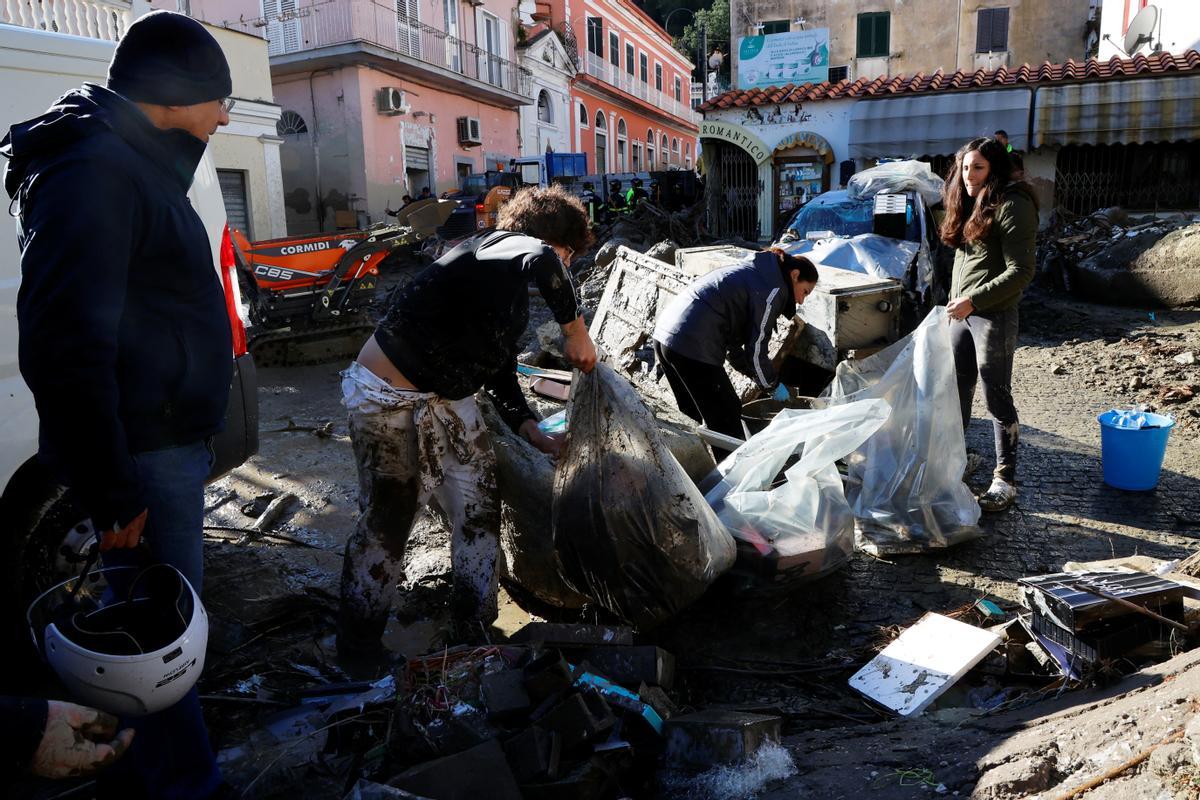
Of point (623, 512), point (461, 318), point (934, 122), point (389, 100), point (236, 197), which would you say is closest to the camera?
point (461, 318)

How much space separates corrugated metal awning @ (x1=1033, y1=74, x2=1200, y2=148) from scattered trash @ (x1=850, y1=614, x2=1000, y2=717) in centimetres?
1291

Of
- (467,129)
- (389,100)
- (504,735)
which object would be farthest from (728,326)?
(467,129)

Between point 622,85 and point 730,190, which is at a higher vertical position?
point 622,85

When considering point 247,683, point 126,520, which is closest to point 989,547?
point 247,683

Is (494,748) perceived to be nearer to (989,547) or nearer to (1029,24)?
(989,547)

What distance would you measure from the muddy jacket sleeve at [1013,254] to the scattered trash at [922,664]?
1662mm

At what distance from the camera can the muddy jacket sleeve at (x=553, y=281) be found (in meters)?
2.19

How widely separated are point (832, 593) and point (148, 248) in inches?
102

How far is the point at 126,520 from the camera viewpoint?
158 cm

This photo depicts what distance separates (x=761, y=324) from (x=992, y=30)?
65.1ft

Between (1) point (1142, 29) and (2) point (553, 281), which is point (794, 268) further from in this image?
(1) point (1142, 29)

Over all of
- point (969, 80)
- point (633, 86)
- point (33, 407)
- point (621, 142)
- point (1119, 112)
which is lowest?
point (33, 407)

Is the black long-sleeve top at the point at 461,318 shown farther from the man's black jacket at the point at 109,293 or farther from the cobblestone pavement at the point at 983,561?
the cobblestone pavement at the point at 983,561

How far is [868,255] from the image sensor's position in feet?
21.4
